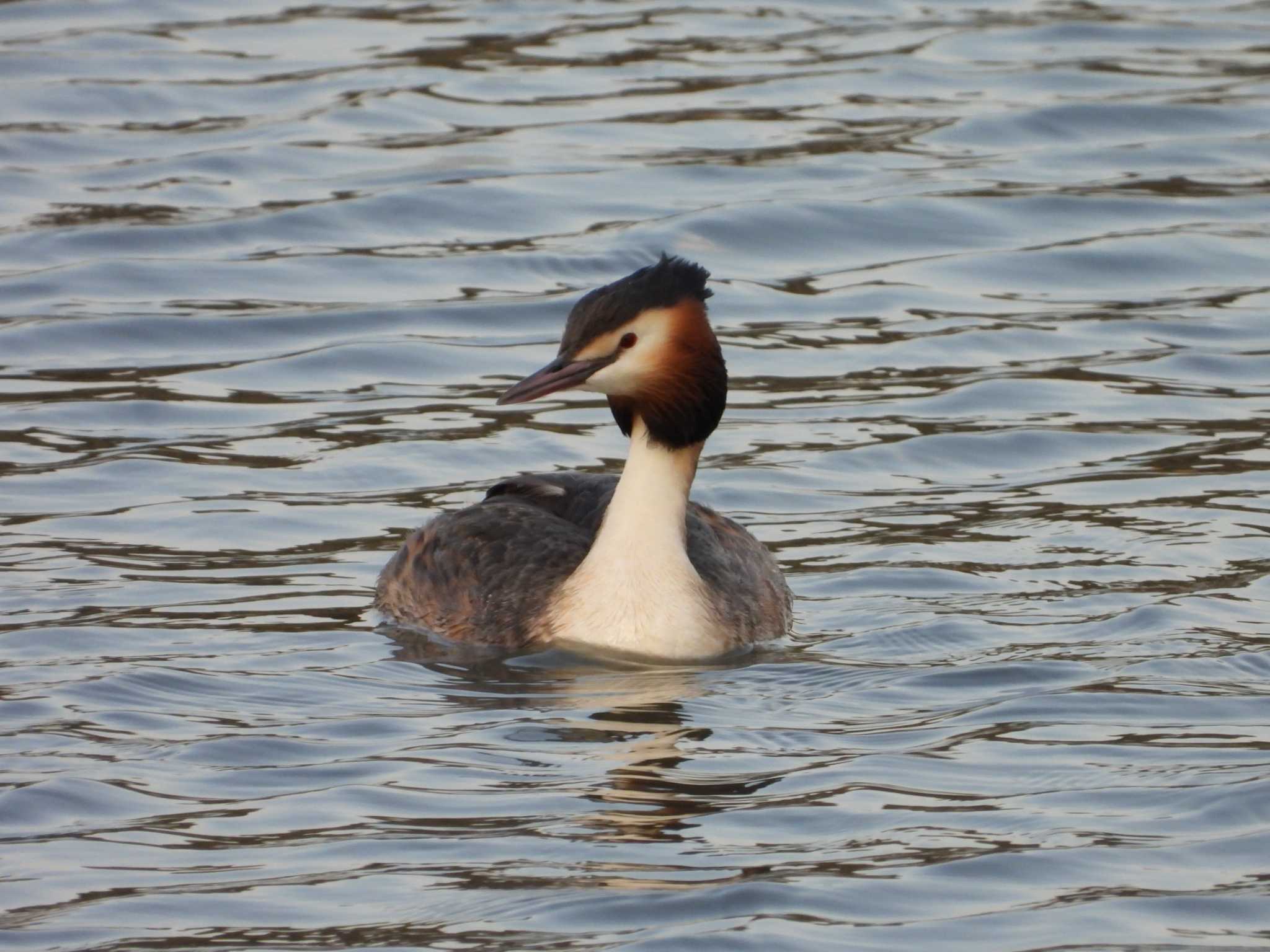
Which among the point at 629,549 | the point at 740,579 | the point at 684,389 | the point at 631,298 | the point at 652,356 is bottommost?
the point at 740,579

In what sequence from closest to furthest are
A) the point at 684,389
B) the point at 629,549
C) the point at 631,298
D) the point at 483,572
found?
the point at 631,298
the point at 684,389
the point at 629,549
the point at 483,572

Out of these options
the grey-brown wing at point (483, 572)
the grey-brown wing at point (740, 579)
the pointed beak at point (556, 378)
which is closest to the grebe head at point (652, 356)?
the pointed beak at point (556, 378)

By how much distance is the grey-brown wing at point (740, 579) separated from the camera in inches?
344

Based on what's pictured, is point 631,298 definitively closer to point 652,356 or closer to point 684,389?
point 652,356

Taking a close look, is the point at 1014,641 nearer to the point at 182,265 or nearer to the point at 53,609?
the point at 53,609

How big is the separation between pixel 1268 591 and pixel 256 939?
4.32m

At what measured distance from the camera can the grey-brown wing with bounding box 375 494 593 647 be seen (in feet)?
28.8

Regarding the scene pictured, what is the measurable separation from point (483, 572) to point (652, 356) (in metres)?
1.05

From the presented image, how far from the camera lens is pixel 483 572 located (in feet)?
29.3

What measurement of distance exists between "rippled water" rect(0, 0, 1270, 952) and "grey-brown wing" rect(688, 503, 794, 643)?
0.53 feet

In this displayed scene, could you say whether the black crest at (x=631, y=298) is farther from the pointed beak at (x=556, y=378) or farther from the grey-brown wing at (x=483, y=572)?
the grey-brown wing at (x=483, y=572)

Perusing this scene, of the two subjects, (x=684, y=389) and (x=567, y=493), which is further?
(x=567, y=493)

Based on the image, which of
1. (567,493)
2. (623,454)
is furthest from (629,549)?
(623,454)

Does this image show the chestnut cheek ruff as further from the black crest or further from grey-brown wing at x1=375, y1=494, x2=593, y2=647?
grey-brown wing at x1=375, y1=494, x2=593, y2=647
